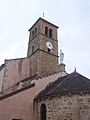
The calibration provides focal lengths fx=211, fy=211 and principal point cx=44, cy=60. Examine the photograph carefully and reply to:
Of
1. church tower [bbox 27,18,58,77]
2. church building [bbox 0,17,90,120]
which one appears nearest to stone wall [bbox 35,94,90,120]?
church building [bbox 0,17,90,120]

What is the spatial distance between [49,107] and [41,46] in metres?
10.9

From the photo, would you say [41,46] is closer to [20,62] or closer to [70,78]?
[20,62]

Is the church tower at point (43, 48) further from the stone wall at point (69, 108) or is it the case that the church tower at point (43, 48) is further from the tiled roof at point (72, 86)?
the stone wall at point (69, 108)

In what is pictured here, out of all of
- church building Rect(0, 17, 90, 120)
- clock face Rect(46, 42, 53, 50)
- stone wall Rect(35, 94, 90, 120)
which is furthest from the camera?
clock face Rect(46, 42, 53, 50)

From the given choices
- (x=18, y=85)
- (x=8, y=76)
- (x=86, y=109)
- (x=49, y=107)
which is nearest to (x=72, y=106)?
(x=86, y=109)

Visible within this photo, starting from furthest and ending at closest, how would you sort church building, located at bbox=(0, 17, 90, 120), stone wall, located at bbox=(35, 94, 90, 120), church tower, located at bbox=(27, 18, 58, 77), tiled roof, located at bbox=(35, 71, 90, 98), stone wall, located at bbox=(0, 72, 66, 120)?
church tower, located at bbox=(27, 18, 58, 77), stone wall, located at bbox=(0, 72, 66, 120), tiled roof, located at bbox=(35, 71, 90, 98), church building, located at bbox=(0, 17, 90, 120), stone wall, located at bbox=(35, 94, 90, 120)

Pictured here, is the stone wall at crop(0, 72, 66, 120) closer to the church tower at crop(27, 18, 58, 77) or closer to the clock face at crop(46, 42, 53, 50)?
the church tower at crop(27, 18, 58, 77)

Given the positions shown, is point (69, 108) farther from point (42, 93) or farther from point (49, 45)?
point (49, 45)

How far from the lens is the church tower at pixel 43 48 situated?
2453 cm

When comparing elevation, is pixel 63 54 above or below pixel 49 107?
above

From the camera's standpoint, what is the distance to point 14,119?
52.2 feet

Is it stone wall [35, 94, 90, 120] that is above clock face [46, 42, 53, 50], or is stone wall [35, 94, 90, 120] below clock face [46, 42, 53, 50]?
below

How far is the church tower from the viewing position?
2453cm

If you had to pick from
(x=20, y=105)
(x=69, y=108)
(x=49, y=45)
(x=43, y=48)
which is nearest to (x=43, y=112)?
(x=20, y=105)
